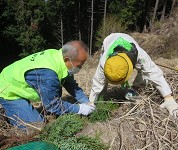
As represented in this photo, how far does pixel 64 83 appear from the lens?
5363mm

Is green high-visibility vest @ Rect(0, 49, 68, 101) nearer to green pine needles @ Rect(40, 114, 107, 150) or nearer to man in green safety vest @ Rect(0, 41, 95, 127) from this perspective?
man in green safety vest @ Rect(0, 41, 95, 127)

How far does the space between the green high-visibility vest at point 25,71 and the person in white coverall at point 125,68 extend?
1.83ft

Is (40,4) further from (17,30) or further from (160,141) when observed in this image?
(160,141)

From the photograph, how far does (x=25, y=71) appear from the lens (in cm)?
461

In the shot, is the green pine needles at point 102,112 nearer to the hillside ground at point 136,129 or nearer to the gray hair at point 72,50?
the hillside ground at point 136,129

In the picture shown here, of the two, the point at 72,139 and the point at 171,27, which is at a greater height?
the point at 72,139

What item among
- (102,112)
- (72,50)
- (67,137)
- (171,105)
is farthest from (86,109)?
(171,105)

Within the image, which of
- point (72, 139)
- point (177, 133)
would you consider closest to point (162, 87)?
point (177, 133)

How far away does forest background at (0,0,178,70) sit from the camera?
3006cm

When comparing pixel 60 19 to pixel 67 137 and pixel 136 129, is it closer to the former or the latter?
pixel 136 129

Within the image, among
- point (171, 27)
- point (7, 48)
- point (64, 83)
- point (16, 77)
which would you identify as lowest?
point (7, 48)

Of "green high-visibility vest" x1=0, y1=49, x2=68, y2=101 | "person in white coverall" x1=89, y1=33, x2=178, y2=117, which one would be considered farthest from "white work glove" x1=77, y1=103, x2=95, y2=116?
"green high-visibility vest" x1=0, y1=49, x2=68, y2=101

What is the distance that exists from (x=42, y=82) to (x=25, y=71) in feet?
1.03

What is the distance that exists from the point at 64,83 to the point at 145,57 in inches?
55.0
